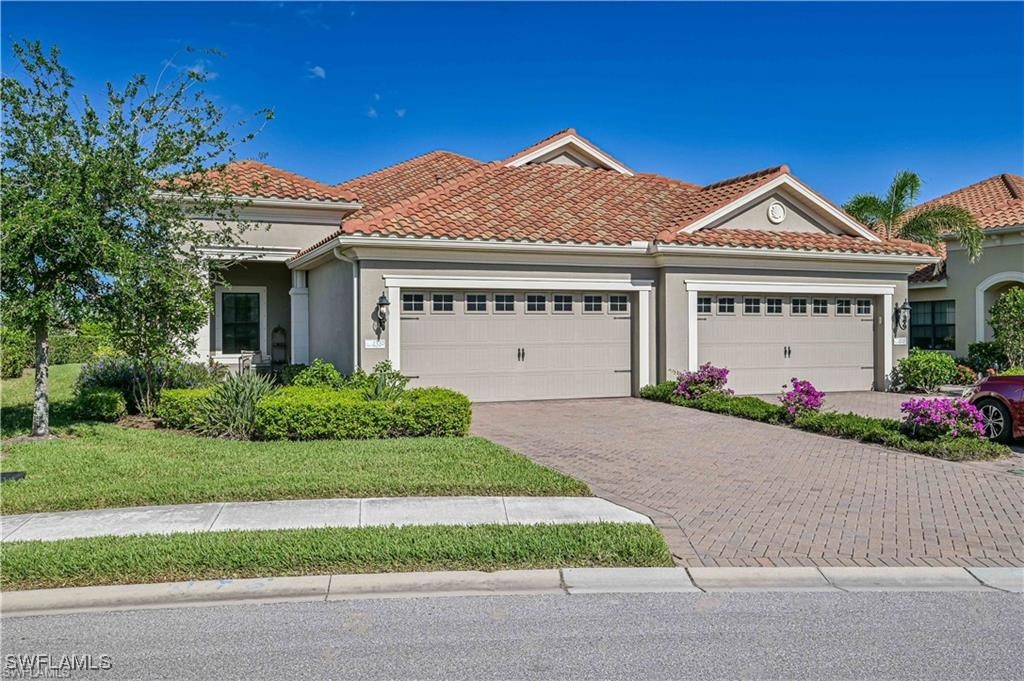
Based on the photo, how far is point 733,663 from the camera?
14.2ft

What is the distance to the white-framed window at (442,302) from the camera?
15.4 meters

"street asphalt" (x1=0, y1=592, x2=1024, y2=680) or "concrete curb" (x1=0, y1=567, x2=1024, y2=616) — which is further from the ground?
"concrete curb" (x1=0, y1=567, x2=1024, y2=616)

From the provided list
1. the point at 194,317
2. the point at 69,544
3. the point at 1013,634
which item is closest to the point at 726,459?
the point at 1013,634

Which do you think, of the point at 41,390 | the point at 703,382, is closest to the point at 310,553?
the point at 41,390

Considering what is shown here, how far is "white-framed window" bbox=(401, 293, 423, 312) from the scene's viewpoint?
1515 cm

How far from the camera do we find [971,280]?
23578 mm

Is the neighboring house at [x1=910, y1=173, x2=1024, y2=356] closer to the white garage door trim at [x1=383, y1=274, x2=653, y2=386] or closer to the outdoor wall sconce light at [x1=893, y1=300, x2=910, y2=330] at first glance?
the outdoor wall sconce light at [x1=893, y1=300, x2=910, y2=330]

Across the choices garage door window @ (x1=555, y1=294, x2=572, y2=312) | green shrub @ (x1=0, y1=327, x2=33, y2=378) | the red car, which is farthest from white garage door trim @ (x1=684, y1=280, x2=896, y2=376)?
green shrub @ (x1=0, y1=327, x2=33, y2=378)

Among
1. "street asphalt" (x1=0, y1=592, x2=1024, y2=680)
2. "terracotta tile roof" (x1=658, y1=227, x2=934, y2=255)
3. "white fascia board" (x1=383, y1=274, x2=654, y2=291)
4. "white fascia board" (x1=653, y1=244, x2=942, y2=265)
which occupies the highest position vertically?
"terracotta tile roof" (x1=658, y1=227, x2=934, y2=255)

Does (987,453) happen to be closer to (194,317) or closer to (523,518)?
(523,518)

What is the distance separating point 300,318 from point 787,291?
11361 millimetres

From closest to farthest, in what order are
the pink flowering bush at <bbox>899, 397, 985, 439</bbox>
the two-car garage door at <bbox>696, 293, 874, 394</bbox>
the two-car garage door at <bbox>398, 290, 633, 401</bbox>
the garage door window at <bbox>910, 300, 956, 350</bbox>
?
the pink flowering bush at <bbox>899, 397, 985, 439</bbox>, the two-car garage door at <bbox>398, 290, 633, 401</bbox>, the two-car garage door at <bbox>696, 293, 874, 394</bbox>, the garage door window at <bbox>910, 300, 956, 350</bbox>

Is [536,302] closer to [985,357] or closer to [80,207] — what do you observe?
[80,207]

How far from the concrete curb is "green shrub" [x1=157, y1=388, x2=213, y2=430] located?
20.2ft
